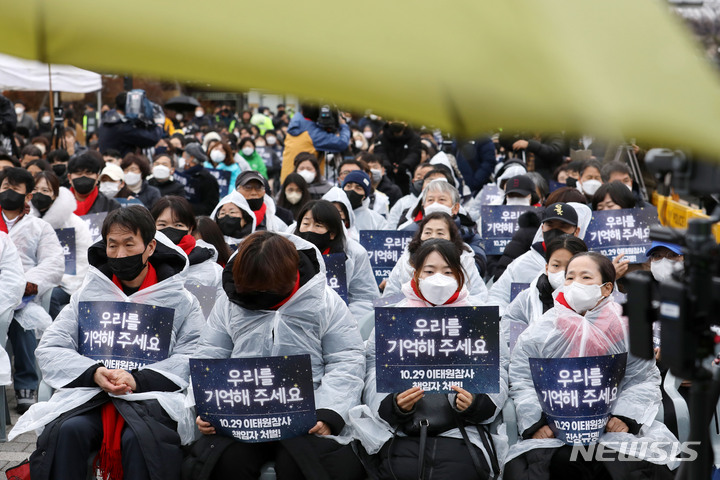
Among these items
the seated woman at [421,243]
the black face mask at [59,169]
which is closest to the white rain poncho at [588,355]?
the seated woman at [421,243]

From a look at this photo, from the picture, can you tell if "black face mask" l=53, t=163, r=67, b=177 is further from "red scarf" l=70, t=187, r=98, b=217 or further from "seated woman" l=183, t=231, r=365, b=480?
"seated woman" l=183, t=231, r=365, b=480

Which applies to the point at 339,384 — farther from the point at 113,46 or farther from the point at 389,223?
the point at 389,223

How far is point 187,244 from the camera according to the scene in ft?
19.9

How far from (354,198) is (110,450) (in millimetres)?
5212

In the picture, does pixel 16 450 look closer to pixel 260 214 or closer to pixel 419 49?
pixel 260 214

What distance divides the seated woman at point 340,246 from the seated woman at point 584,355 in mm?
1949

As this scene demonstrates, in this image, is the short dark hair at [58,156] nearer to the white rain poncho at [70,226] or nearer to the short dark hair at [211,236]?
the white rain poncho at [70,226]

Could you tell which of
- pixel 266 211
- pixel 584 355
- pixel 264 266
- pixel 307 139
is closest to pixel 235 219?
pixel 266 211

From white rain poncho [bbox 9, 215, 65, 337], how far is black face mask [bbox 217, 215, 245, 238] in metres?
1.37

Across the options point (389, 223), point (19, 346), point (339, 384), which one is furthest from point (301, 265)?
point (389, 223)

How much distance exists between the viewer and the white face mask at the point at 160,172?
10.7m

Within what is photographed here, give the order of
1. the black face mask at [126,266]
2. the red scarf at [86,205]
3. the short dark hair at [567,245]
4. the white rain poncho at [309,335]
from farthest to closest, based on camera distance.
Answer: the red scarf at [86,205] < the short dark hair at [567,245] < the black face mask at [126,266] < the white rain poncho at [309,335]

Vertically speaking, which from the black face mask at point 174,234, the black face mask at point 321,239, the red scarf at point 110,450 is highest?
the black face mask at point 174,234

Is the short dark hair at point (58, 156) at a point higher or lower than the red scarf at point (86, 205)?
higher
